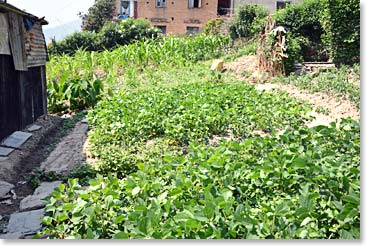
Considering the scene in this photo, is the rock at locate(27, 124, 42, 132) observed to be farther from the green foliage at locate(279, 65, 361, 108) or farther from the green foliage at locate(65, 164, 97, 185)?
the green foliage at locate(279, 65, 361, 108)

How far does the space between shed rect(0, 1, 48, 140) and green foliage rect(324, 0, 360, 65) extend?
349 cm

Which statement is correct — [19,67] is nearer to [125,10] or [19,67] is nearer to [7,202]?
[125,10]

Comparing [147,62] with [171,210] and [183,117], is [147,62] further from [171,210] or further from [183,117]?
[171,210]

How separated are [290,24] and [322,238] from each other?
6608mm

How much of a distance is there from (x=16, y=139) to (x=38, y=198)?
1664mm

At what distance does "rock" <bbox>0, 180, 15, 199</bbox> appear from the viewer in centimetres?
279

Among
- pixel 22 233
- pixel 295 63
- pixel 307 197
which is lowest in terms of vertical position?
pixel 22 233

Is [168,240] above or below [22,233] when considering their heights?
above

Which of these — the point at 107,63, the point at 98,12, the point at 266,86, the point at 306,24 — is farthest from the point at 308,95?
the point at 107,63

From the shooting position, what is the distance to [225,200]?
6.08ft

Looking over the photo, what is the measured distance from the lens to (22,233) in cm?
207

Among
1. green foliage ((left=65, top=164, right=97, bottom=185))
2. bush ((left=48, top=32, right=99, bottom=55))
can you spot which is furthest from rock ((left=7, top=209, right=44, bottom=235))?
bush ((left=48, top=32, right=99, bottom=55))

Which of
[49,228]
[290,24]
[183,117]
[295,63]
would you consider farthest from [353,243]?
[290,24]

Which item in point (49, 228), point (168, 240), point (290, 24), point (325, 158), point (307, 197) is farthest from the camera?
point (290, 24)
